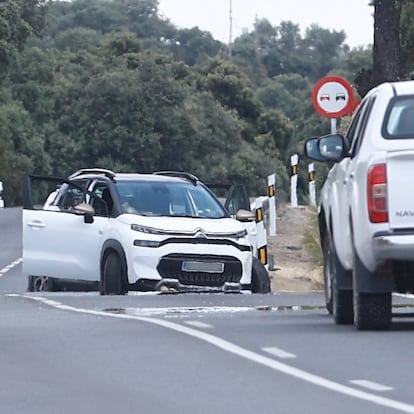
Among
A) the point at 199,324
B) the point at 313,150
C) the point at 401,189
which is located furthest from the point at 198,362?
the point at 313,150

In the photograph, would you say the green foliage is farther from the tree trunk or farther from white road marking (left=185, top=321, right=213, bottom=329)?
white road marking (left=185, top=321, right=213, bottom=329)

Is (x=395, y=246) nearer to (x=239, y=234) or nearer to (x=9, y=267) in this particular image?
(x=239, y=234)

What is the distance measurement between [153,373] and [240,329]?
260cm

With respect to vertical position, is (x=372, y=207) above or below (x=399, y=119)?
below

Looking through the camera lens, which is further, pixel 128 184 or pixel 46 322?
pixel 128 184

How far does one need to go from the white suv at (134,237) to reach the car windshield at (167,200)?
12mm

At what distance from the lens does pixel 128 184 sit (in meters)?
18.9

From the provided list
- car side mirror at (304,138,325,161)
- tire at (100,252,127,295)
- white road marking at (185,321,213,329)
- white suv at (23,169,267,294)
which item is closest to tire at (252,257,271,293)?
white suv at (23,169,267,294)

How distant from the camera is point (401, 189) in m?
10.7

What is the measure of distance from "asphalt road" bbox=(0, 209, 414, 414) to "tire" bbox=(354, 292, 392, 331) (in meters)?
0.12

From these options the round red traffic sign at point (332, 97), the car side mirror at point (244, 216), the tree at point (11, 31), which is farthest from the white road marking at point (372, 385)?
the tree at point (11, 31)

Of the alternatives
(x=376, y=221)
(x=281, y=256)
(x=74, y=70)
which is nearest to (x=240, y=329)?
(x=376, y=221)

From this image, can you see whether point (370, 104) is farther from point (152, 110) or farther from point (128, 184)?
point (152, 110)

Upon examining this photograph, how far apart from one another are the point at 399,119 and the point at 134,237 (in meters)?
6.76
